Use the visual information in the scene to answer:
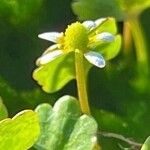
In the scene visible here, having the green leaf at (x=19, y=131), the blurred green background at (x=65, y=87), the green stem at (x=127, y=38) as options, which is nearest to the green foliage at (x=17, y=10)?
the blurred green background at (x=65, y=87)

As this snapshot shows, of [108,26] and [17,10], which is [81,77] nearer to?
[108,26]

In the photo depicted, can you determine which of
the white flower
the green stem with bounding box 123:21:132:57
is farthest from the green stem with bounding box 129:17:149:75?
the white flower

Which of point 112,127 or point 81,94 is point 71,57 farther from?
point 112,127

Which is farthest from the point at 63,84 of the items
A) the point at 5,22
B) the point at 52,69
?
the point at 5,22

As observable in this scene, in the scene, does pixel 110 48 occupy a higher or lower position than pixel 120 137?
higher

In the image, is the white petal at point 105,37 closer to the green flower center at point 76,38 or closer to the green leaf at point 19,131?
the green flower center at point 76,38

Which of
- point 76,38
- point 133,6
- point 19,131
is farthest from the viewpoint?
point 133,6

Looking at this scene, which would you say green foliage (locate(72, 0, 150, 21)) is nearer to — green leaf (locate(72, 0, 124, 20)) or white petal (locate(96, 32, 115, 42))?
green leaf (locate(72, 0, 124, 20))

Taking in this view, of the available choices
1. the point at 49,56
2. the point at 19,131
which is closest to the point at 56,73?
the point at 49,56
